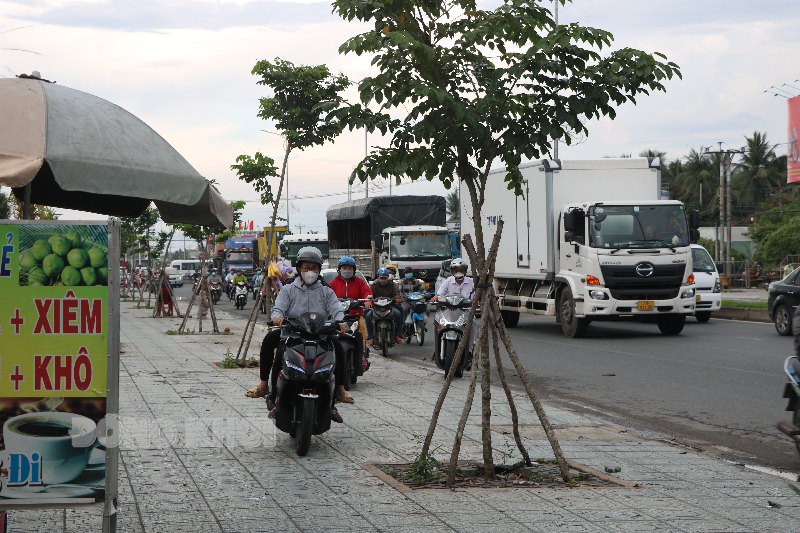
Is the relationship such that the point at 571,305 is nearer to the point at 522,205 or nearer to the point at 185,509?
the point at 522,205

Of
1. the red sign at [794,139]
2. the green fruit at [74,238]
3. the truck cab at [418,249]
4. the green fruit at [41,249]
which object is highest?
the red sign at [794,139]

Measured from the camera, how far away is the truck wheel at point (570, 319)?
18000 mm

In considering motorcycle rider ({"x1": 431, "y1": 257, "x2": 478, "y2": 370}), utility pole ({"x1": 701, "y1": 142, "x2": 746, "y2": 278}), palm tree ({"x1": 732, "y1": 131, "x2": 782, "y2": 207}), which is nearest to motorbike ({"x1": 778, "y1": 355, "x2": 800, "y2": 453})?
motorcycle rider ({"x1": 431, "y1": 257, "x2": 478, "y2": 370})

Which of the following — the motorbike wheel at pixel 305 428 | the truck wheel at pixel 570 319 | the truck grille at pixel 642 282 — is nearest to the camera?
the motorbike wheel at pixel 305 428

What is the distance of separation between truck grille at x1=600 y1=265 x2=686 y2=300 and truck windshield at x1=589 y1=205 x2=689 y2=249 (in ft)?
1.51

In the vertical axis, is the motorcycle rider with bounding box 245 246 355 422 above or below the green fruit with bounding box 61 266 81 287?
below

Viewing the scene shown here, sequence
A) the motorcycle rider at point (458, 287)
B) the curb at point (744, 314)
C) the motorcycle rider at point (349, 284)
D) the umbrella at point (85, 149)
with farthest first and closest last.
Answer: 1. the curb at point (744, 314)
2. the motorcycle rider at point (458, 287)
3. the motorcycle rider at point (349, 284)
4. the umbrella at point (85, 149)

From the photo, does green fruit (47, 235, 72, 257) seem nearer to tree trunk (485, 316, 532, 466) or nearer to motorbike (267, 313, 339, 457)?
tree trunk (485, 316, 532, 466)

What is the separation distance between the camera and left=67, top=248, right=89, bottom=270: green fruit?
410 cm

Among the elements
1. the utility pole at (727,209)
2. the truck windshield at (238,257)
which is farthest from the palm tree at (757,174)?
the truck windshield at (238,257)

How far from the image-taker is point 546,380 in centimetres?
1229

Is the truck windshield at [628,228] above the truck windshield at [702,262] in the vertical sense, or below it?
above

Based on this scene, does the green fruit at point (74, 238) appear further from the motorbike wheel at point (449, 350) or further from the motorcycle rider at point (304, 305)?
the motorbike wheel at point (449, 350)

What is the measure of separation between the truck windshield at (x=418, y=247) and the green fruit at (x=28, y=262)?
23.5 m
